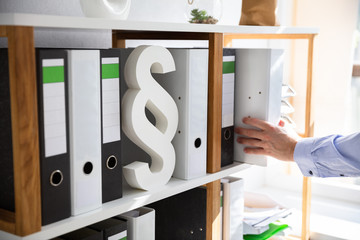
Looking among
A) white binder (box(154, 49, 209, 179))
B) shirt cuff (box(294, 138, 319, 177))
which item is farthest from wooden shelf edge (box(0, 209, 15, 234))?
shirt cuff (box(294, 138, 319, 177))

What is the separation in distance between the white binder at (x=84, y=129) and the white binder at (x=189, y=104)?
0.28 meters

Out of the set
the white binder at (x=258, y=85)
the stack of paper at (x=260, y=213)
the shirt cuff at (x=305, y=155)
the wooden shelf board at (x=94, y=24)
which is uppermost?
the wooden shelf board at (x=94, y=24)

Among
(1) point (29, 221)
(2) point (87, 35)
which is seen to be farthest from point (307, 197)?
(1) point (29, 221)

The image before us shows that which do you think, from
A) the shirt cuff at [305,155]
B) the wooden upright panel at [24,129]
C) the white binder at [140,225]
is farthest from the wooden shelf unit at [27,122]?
the shirt cuff at [305,155]

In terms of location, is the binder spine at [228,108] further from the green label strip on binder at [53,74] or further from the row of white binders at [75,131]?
the green label strip on binder at [53,74]

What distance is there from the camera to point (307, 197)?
6.09ft

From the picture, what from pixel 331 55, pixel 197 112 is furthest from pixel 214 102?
pixel 331 55

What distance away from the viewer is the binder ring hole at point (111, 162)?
3.46 feet

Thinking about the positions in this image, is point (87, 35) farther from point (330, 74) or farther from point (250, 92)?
point (330, 74)

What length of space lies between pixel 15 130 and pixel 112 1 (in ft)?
1.55

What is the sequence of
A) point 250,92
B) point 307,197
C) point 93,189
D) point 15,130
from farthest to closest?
point 307,197
point 250,92
point 93,189
point 15,130

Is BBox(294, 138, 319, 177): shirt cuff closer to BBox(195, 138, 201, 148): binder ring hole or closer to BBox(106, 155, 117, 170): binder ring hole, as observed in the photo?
BBox(195, 138, 201, 148): binder ring hole

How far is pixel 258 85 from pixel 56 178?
2.29ft

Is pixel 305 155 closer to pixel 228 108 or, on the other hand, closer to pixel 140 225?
pixel 228 108
